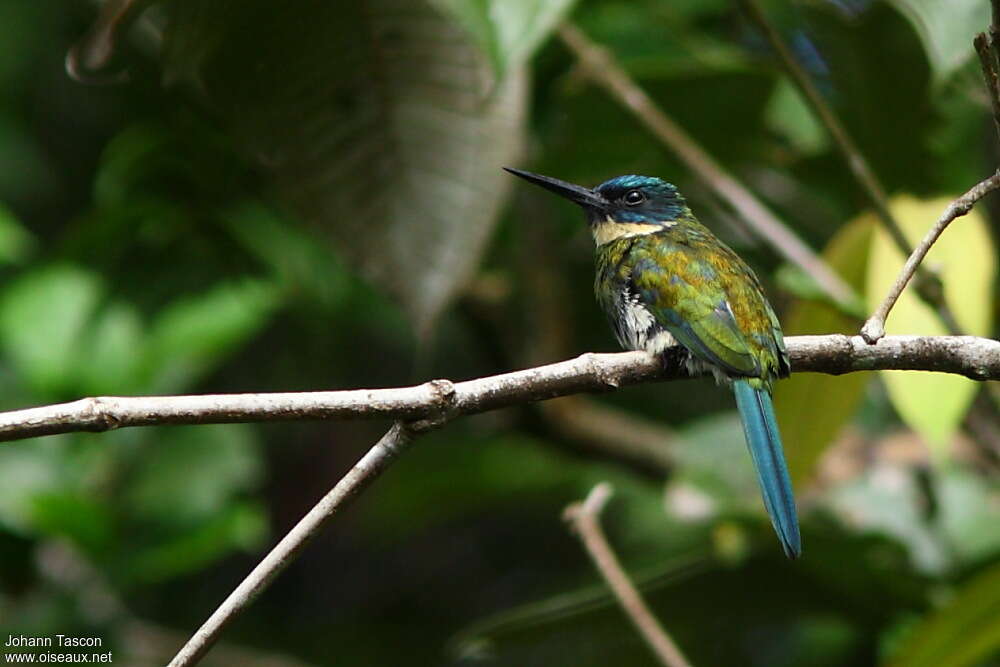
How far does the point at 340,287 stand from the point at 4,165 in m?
0.98

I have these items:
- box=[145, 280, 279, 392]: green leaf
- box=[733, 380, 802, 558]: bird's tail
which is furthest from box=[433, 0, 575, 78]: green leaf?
box=[145, 280, 279, 392]: green leaf

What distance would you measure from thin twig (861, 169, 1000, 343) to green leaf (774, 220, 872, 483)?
0.88 meters

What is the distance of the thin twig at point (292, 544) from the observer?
134 cm

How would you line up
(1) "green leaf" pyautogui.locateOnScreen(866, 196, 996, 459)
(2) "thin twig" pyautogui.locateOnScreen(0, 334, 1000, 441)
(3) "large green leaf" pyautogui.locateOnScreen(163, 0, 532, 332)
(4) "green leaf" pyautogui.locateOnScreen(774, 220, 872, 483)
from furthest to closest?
(4) "green leaf" pyautogui.locateOnScreen(774, 220, 872, 483), (3) "large green leaf" pyautogui.locateOnScreen(163, 0, 532, 332), (1) "green leaf" pyautogui.locateOnScreen(866, 196, 996, 459), (2) "thin twig" pyautogui.locateOnScreen(0, 334, 1000, 441)

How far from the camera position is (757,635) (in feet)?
11.9

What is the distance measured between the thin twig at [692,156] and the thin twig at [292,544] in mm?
1437

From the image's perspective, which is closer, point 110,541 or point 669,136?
point 110,541

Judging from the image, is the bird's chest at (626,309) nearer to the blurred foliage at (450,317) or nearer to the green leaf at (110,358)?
the blurred foliage at (450,317)

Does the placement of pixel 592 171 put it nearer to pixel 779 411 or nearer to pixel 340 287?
pixel 340 287

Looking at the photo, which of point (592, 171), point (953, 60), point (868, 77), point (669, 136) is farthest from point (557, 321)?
point (953, 60)

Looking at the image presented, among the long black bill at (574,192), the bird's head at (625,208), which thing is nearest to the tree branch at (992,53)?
the long black bill at (574,192)

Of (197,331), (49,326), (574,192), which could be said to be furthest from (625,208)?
(49,326)

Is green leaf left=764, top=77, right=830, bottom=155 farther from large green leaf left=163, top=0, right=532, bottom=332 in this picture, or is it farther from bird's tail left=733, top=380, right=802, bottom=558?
bird's tail left=733, top=380, right=802, bottom=558

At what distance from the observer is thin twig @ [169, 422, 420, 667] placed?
134cm
